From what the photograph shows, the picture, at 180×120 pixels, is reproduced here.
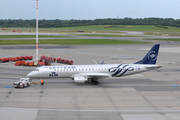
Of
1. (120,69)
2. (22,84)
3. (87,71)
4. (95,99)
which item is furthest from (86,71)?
(22,84)

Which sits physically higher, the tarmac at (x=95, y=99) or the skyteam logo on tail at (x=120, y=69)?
the skyteam logo on tail at (x=120, y=69)

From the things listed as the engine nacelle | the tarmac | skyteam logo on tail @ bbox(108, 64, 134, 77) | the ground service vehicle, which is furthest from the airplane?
the tarmac

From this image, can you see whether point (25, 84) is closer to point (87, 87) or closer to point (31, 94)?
point (31, 94)

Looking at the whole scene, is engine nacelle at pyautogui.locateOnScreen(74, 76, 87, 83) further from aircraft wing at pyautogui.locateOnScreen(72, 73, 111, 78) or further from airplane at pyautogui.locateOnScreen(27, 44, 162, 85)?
aircraft wing at pyautogui.locateOnScreen(72, 73, 111, 78)

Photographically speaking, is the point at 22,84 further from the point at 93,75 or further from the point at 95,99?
the point at 95,99

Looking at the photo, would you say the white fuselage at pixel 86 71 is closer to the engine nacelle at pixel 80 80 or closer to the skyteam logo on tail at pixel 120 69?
the skyteam logo on tail at pixel 120 69

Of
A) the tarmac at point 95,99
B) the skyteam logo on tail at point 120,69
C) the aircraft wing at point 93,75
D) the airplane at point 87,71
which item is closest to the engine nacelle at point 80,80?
the airplane at point 87,71

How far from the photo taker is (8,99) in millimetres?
28703

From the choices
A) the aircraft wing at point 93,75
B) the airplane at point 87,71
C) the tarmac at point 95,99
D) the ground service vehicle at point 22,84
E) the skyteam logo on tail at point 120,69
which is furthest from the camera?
the skyteam logo on tail at point 120,69

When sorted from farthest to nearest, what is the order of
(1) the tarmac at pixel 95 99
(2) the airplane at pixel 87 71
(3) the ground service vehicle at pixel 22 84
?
(2) the airplane at pixel 87 71 < (3) the ground service vehicle at pixel 22 84 < (1) the tarmac at pixel 95 99

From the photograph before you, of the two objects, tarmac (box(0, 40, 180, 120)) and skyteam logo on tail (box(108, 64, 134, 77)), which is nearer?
tarmac (box(0, 40, 180, 120))

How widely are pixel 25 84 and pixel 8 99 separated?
6189 millimetres

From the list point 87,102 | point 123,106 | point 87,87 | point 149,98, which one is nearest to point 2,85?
point 87,87

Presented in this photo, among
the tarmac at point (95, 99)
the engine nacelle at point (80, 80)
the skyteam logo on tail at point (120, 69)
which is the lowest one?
the tarmac at point (95, 99)
